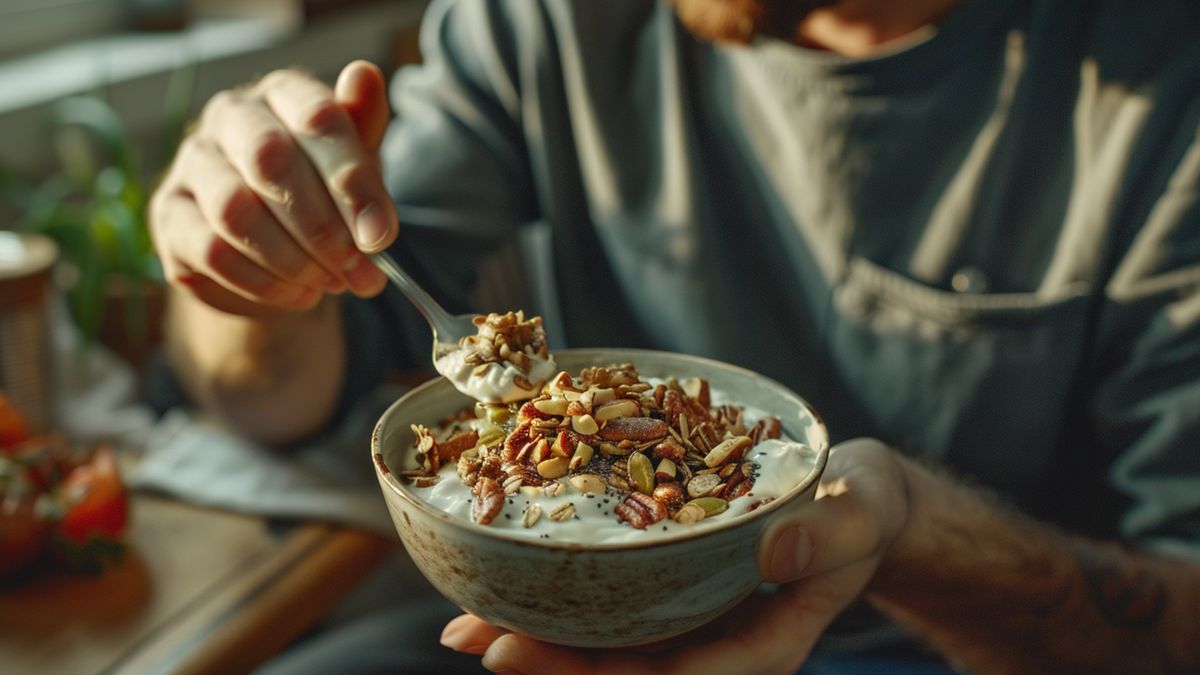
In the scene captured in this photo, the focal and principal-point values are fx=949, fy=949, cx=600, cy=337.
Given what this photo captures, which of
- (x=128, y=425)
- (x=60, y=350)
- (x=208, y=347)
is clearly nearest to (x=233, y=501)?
(x=208, y=347)

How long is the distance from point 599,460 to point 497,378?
11 centimetres

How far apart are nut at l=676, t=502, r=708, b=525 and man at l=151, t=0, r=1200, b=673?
0.27 metres

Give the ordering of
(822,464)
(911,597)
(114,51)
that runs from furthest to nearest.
→ 1. (114,51)
2. (911,597)
3. (822,464)

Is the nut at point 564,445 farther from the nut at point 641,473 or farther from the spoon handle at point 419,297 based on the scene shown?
the spoon handle at point 419,297

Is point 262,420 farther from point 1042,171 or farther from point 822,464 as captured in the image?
point 1042,171

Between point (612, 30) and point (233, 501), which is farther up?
point (612, 30)

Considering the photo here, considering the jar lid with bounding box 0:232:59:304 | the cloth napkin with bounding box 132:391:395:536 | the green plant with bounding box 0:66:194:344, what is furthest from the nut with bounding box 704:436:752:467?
the green plant with bounding box 0:66:194:344

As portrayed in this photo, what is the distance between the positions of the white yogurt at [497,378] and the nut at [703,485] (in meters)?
0.15

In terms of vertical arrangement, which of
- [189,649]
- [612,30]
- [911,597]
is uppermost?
[612,30]

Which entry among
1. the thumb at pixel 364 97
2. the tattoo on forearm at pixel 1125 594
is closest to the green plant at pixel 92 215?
the thumb at pixel 364 97

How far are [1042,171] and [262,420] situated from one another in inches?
40.2

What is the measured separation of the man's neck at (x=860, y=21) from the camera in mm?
1196

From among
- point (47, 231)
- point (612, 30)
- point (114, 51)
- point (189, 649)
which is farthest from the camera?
point (114, 51)

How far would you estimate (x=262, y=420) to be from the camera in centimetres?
121
